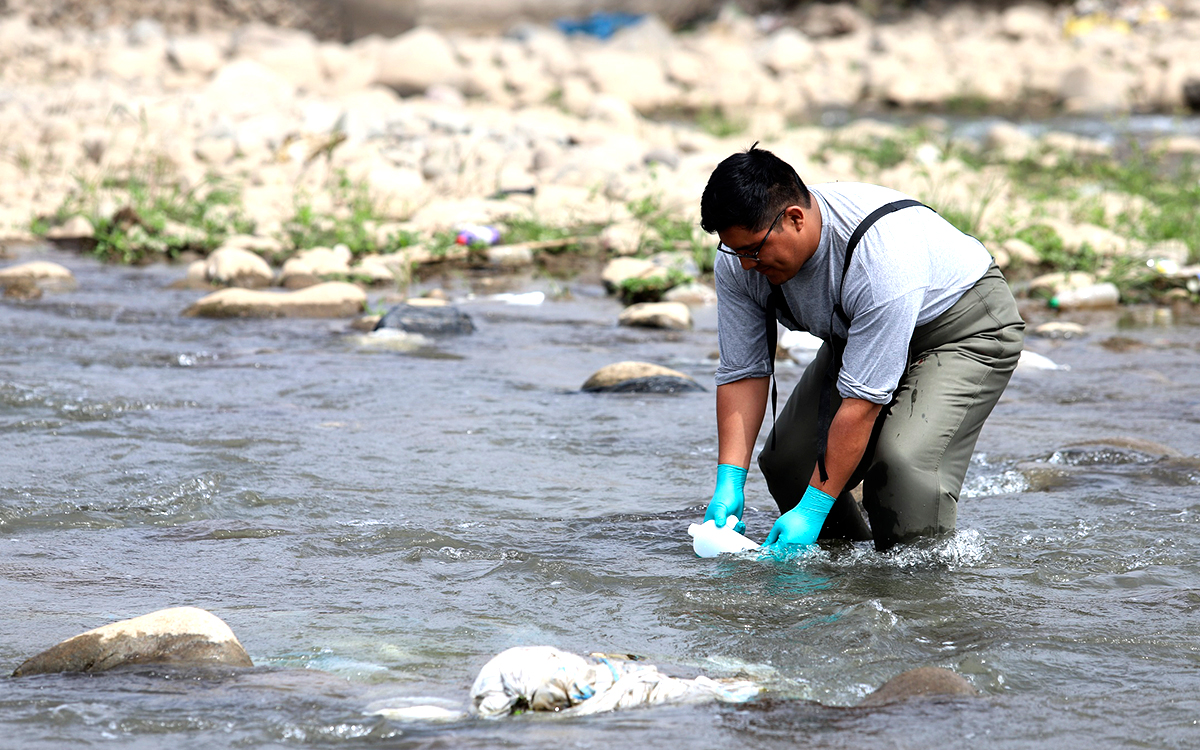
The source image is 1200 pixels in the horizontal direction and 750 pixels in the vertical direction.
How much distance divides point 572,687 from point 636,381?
2939 mm

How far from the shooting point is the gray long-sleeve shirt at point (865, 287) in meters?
2.95

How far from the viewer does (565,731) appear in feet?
7.52

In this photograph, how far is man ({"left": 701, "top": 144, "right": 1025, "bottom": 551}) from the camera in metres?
2.92

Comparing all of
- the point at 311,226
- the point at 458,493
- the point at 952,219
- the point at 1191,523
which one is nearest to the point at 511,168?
the point at 311,226

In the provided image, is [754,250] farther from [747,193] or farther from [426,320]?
[426,320]

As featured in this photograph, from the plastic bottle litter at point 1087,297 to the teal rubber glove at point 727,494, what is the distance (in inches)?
178

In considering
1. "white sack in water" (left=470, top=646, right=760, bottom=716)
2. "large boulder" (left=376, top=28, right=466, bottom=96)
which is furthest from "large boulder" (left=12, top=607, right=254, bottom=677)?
"large boulder" (left=376, top=28, right=466, bottom=96)

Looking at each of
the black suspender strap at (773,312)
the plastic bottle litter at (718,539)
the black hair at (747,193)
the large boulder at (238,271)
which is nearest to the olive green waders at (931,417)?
the black suspender strap at (773,312)

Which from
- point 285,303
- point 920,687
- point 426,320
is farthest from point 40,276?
point 920,687

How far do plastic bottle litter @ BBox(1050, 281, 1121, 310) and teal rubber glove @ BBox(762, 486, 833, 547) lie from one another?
181 inches

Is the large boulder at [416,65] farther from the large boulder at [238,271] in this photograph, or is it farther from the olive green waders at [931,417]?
A: the olive green waders at [931,417]

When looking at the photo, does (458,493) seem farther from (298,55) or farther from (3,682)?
Result: (298,55)

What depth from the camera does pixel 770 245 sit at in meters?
2.88

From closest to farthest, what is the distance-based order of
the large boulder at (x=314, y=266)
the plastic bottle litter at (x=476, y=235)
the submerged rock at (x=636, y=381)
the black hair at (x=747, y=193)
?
the black hair at (x=747, y=193) < the submerged rock at (x=636, y=381) < the large boulder at (x=314, y=266) < the plastic bottle litter at (x=476, y=235)
